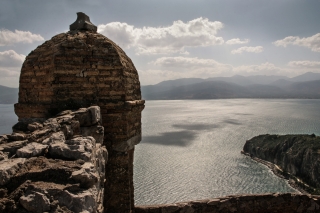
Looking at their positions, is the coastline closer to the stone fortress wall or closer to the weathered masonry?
the stone fortress wall

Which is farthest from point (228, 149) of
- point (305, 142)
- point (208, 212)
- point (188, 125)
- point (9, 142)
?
point (9, 142)

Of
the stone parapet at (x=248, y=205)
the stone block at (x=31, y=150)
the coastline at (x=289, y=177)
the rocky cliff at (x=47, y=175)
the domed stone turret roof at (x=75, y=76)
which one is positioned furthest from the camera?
the coastline at (x=289, y=177)

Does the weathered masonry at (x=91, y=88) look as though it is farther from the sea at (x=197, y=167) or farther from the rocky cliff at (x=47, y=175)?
the sea at (x=197, y=167)

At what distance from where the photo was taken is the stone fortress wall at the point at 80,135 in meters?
2.49

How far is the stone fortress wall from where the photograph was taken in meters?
2.49

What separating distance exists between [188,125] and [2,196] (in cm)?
8597

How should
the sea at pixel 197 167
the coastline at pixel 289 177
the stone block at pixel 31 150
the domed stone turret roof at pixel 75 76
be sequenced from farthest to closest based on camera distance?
the coastline at pixel 289 177
the sea at pixel 197 167
the domed stone turret roof at pixel 75 76
the stone block at pixel 31 150

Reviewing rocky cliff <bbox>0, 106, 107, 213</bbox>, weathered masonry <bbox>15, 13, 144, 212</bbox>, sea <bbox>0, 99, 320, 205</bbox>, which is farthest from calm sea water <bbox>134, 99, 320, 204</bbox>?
rocky cliff <bbox>0, 106, 107, 213</bbox>

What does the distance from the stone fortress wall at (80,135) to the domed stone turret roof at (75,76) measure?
0.07 ft

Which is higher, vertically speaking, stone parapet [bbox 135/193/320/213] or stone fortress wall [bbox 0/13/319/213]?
stone fortress wall [bbox 0/13/319/213]

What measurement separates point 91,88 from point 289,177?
53.7 m

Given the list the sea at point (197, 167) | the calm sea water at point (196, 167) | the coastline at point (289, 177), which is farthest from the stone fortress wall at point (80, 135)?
the coastline at point (289, 177)

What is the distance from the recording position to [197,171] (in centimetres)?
4559

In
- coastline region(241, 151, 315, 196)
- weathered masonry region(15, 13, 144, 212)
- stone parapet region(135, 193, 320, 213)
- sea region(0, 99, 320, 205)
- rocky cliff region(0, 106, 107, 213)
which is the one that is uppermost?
weathered masonry region(15, 13, 144, 212)
